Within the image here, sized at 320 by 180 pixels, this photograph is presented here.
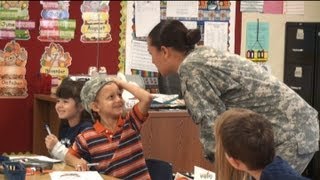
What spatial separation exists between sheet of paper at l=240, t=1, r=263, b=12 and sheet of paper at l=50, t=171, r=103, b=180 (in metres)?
3.17

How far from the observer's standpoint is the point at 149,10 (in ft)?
16.1

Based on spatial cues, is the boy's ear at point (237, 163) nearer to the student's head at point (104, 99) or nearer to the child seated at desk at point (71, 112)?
the student's head at point (104, 99)

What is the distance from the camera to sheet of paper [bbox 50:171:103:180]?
236 centimetres

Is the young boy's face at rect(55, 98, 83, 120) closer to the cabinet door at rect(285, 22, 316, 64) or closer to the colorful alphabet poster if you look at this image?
the colorful alphabet poster

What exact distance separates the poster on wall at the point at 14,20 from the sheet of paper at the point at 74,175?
2299mm

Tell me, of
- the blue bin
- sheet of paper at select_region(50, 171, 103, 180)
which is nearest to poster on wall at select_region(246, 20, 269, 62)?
sheet of paper at select_region(50, 171, 103, 180)

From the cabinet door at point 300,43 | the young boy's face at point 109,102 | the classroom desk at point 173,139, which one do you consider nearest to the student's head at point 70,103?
the classroom desk at point 173,139

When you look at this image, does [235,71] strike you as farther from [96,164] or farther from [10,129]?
[10,129]

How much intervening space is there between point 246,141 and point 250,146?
2 centimetres

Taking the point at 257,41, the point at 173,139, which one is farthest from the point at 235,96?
the point at 257,41

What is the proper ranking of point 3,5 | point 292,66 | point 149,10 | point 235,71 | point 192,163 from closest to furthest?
point 235,71, point 192,163, point 3,5, point 149,10, point 292,66

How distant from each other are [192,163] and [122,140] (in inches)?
53.3

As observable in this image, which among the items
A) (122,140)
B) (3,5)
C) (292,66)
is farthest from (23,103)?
(292,66)

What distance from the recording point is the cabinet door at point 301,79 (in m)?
5.21
